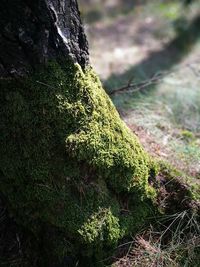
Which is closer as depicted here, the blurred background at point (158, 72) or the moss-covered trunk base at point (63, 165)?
the moss-covered trunk base at point (63, 165)

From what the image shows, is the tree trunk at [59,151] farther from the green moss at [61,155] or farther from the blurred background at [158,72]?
the blurred background at [158,72]

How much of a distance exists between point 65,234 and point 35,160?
0.49 m

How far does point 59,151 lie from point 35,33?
692 millimetres

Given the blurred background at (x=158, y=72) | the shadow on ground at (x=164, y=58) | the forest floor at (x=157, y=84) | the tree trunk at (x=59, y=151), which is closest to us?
the tree trunk at (x=59, y=151)

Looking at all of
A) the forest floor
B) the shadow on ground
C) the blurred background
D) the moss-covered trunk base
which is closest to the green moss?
the moss-covered trunk base

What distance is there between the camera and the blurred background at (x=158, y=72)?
3354mm

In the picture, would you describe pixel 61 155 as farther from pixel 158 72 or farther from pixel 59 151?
pixel 158 72

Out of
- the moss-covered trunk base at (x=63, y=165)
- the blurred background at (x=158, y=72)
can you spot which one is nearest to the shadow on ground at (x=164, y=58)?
the blurred background at (x=158, y=72)

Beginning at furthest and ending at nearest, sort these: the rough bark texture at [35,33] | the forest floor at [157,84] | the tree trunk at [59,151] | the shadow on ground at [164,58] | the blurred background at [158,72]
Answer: the shadow on ground at [164,58], the blurred background at [158,72], the forest floor at [157,84], the tree trunk at [59,151], the rough bark texture at [35,33]

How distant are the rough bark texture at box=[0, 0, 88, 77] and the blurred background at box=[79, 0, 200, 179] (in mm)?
1201

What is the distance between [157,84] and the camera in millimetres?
4586

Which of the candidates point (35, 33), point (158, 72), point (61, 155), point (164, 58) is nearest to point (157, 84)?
point (158, 72)

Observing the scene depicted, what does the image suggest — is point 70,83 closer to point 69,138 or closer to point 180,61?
point 69,138

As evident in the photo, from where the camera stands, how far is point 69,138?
2199mm
